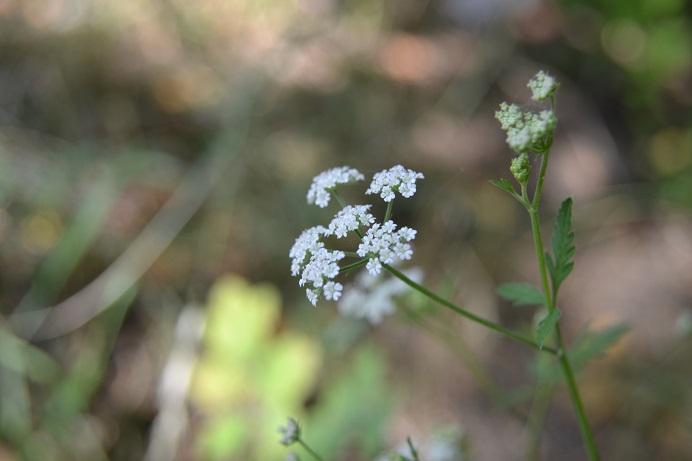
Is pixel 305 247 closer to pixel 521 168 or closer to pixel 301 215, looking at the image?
pixel 521 168

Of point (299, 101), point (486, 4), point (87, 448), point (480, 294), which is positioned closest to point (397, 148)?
point (299, 101)

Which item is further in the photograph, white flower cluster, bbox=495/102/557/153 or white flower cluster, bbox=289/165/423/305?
white flower cluster, bbox=289/165/423/305

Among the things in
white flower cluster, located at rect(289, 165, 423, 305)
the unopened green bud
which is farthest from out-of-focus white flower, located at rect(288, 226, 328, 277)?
the unopened green bud

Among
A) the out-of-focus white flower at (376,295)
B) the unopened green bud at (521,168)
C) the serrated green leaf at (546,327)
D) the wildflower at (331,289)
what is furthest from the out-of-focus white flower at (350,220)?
the out-of-focus white flower at (376,295)

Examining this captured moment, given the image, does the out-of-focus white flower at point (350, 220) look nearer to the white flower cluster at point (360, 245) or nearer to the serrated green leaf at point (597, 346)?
the white flower cluster at point (360, 245)

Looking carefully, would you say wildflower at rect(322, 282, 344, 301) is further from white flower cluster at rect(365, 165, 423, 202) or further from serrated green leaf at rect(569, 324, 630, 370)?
serrated green leaf at rect(569, 324, 630, 370)

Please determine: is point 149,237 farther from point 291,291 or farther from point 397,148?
point 397,148

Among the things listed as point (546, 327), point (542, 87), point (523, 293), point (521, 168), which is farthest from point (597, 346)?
point (542, 87)
